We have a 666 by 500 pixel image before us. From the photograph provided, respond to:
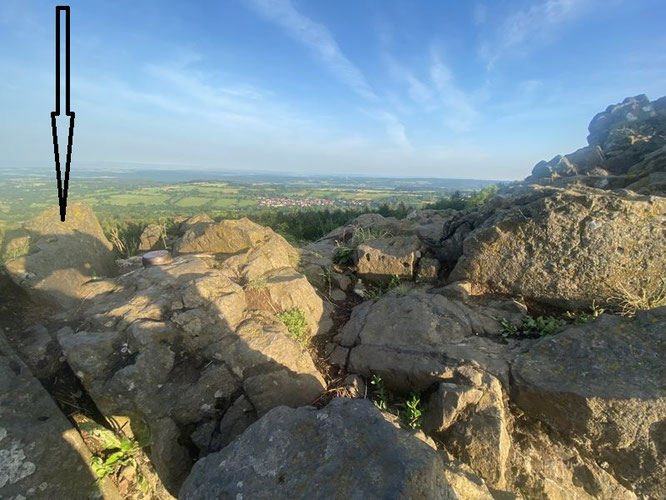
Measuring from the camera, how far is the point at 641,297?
5637 mm

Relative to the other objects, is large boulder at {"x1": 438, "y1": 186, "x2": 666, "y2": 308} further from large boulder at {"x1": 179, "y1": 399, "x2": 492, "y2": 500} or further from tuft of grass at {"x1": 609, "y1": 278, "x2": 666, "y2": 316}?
large boulder at {"x1": 179, "y1": 399, "x2": 492, "y2": 500}

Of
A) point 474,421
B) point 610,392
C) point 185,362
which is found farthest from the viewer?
point 185,362

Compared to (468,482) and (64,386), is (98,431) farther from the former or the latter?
(468,482)

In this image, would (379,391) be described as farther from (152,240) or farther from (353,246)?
(152,240)

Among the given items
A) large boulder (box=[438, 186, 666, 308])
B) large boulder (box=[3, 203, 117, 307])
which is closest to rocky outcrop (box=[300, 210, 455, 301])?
large boulder (box=[438, 186, 666, 308])

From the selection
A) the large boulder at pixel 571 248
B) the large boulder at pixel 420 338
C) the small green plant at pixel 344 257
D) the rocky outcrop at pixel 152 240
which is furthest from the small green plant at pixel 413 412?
the rocky outcrop at pixel 152 240

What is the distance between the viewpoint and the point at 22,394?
4074 millimetres

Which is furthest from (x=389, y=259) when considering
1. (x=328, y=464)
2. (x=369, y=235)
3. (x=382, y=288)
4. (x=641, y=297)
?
(x=328, y=464)

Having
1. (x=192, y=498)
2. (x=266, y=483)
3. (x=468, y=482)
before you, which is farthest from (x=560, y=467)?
(x=192, y=498)

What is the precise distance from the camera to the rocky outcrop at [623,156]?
43.8 ft

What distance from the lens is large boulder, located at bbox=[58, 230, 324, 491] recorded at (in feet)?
13.9

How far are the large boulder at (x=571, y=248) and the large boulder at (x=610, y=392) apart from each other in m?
1.01

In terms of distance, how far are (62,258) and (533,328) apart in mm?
9887

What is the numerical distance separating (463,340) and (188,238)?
7148 millimetres
